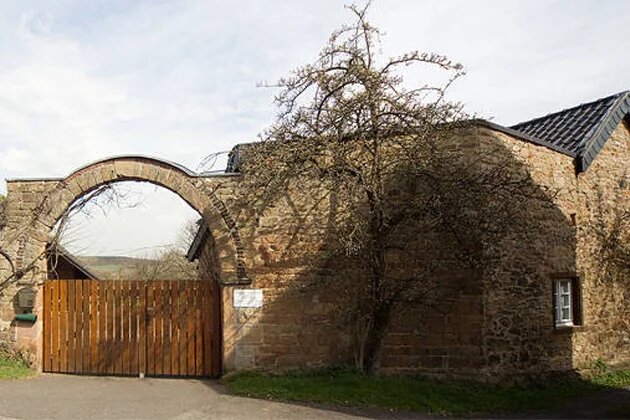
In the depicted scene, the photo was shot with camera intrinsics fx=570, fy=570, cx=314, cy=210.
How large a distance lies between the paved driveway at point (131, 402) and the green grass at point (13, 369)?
0.24 meters

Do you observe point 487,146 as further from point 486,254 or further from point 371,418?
point 371,418

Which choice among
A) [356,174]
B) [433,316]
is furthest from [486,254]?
[356,174]

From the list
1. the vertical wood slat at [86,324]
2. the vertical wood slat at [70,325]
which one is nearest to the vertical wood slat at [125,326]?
the vertical wood slat at [86,324]

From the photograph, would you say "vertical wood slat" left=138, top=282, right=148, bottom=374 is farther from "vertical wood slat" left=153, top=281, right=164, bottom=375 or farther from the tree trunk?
the tree trunk

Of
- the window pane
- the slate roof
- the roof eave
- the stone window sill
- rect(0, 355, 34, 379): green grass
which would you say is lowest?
rect(0, 355, 34, 379): green grass

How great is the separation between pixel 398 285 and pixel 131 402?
184 inches

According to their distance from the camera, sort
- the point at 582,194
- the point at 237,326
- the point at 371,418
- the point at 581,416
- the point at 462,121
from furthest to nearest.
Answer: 1. the point at 582,194
2. the point at 237,326
3. the point at 462,121
4. the point at 581,416
5. the point at 371,418

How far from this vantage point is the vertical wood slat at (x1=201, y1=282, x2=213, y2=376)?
34.5ft

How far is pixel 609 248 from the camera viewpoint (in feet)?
41.3

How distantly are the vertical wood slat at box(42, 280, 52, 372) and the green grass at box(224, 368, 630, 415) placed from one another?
3600 millimetres

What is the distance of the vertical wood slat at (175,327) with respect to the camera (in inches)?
415

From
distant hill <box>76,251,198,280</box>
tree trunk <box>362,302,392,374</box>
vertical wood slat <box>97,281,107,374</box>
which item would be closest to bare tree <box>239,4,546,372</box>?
tree trunk <box>362,302,392,374</box>

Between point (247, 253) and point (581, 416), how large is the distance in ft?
20.0

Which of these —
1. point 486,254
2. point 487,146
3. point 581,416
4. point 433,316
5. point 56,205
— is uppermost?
point 487,146
